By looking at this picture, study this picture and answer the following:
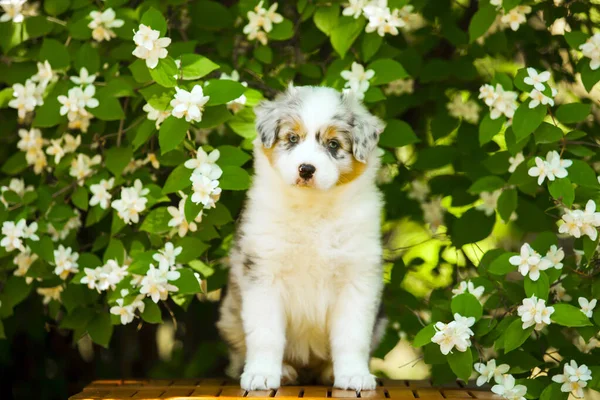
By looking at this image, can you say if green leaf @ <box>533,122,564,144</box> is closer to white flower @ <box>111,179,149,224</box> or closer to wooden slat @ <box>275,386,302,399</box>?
wooden slat @ <box>275,386,302,399</box>

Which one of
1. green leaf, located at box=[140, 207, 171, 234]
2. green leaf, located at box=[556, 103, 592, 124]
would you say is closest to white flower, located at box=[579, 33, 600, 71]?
green leaf, located at box=[556, 103, 592, 124]

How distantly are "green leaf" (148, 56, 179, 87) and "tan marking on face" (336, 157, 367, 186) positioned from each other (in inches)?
30.9

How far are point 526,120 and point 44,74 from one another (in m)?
2.13

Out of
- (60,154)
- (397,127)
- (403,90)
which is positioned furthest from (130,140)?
(403,90)

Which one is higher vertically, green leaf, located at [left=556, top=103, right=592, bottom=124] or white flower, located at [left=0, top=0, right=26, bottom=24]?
white flower, located at [left=0, top=0, right=26, bottom=24]

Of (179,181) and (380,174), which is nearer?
(179,181)

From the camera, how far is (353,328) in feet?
10.8

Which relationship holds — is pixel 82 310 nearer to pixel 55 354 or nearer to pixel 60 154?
pixel 60 154

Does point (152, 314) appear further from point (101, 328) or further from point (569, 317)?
point (569, 317)

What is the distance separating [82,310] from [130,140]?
834mm

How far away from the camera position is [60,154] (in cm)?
379

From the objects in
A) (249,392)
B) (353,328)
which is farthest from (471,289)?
(249,392)

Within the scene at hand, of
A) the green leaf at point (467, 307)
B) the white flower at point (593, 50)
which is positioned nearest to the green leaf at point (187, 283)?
the green leaf at point (467, 307)

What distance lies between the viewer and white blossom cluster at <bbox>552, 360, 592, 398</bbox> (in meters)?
3.16
